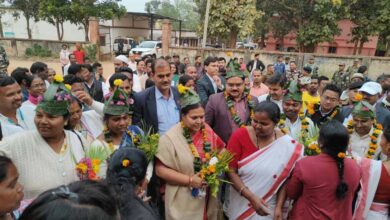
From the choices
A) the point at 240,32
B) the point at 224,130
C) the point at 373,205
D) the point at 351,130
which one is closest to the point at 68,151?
the point at 224,130

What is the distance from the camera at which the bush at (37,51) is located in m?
21.9

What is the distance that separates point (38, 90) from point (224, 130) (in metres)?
2.53

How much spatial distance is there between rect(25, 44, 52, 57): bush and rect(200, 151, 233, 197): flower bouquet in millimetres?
22402

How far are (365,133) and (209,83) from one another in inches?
124

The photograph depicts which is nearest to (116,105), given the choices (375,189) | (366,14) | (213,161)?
(213,161)

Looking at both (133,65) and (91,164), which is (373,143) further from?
(133,65)

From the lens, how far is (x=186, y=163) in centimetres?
282

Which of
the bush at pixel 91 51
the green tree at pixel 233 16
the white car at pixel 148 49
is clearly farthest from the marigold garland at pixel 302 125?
the bush at pixel 91 51

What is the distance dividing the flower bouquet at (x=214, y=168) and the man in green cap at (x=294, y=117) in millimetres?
1045

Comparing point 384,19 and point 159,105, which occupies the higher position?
point 384,19

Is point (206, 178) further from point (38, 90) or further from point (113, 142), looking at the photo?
point (38, 90)

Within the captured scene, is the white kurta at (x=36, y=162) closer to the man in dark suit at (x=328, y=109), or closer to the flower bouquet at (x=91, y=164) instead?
the flower bouquet at (x=91, y=164)

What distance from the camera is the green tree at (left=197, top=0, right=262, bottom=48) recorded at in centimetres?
1880

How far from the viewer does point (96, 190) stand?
130cm
